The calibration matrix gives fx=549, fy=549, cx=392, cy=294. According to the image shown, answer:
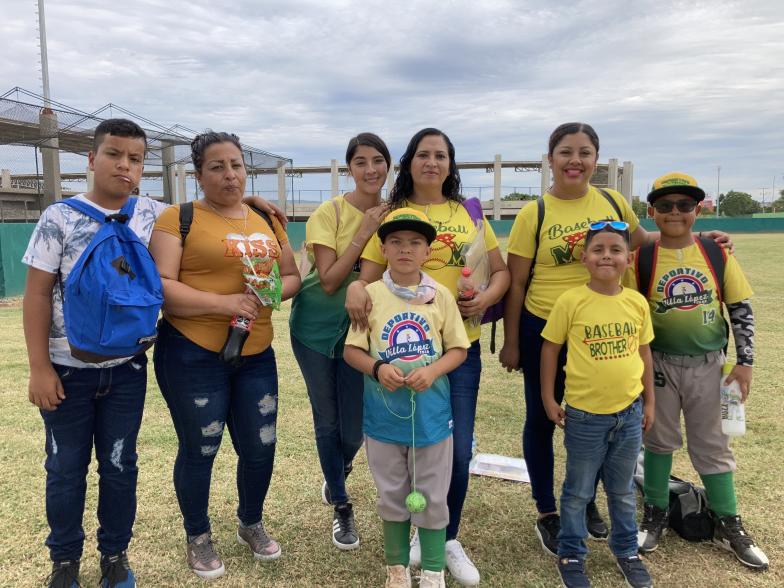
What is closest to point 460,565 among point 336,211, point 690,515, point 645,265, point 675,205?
point 690,515

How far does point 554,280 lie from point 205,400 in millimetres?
1804

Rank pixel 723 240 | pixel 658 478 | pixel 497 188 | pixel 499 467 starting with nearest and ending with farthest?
pixel 723 240 → pixel 658 478 → pixel 499 467 → pixel 497 188

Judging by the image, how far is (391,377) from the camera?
7.69 ft

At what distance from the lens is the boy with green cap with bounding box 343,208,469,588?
244 centimetres

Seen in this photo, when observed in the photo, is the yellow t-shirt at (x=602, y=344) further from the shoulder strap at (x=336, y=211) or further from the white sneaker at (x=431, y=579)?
the shoulder strap at (x=336, y=211)

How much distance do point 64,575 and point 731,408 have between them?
10.8ft

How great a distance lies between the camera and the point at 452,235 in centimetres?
267

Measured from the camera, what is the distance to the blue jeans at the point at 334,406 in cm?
297

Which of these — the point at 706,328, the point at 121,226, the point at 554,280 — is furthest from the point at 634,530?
the point at 121,226

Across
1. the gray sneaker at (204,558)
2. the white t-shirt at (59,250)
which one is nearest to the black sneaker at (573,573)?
the gray sneaker at (204,558)

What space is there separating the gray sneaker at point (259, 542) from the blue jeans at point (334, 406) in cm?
42

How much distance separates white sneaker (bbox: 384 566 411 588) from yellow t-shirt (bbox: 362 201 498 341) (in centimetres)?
112

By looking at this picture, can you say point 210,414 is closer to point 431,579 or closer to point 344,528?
point 344,528

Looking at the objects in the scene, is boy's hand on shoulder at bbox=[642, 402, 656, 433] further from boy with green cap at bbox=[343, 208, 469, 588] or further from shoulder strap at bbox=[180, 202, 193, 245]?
shoulder strap at bbox=[180, 202, 193, 245]
